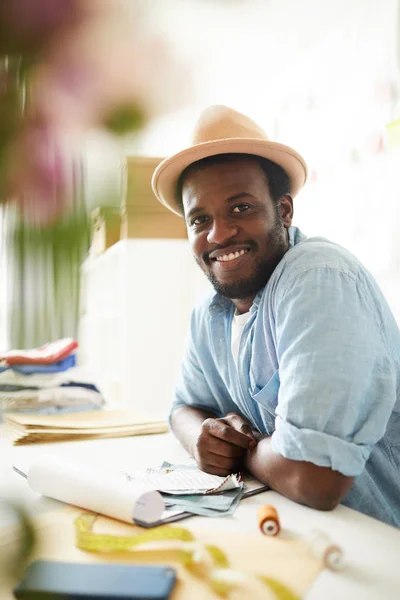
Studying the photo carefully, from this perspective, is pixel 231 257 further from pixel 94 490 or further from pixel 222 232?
pixel 94 490

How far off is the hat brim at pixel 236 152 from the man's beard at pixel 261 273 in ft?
0.41

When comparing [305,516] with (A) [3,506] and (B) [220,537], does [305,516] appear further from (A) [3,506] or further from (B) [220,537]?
(A) [3,506]

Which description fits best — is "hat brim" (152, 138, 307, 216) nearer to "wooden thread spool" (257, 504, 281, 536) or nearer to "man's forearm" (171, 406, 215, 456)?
"man's forearm" (171, 406, 215, 456)

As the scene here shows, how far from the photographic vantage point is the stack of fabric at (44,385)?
1.47 meters

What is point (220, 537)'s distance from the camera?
594mm

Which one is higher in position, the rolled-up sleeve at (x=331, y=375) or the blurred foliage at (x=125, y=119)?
the blurred foliage at (x=125, y=119)

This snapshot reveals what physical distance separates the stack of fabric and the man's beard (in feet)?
1.77

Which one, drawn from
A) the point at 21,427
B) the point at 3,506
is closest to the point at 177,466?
the point at 21,427

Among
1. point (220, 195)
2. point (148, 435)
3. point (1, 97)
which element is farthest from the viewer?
point (148, 435)

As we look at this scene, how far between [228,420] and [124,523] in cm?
41

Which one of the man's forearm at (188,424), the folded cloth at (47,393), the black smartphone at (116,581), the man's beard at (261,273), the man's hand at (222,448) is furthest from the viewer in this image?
the folded cloth at (47,393)

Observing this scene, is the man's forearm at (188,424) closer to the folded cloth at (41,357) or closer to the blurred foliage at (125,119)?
the folded cloth at (41,357)

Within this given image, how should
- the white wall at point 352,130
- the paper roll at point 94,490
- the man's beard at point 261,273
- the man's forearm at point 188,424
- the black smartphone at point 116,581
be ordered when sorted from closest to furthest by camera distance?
the black smartphone at point 116,581, the paper roll at point 94,490, the man's forearm at point 188,424, the man's beard at point 261,273, the white wall at point 352,130

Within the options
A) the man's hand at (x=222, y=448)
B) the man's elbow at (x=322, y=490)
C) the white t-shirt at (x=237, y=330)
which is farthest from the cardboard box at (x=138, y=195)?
the white t-shirt at (x=237, y=330)
